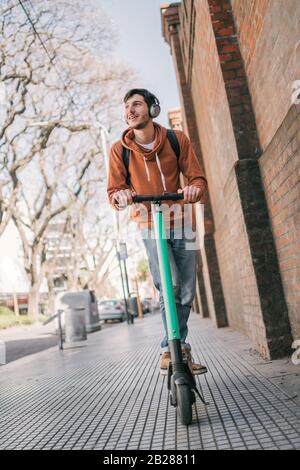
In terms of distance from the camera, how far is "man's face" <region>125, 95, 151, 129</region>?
2936mm

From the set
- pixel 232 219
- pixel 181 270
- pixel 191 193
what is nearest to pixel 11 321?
A: pixel 232 219

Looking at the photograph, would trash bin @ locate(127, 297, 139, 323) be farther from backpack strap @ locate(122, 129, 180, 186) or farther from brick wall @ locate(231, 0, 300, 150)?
backpack strap @ locate(122, 129, 180, 186)

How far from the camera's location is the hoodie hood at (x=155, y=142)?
297 cm

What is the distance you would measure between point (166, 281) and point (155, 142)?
3.19 feet

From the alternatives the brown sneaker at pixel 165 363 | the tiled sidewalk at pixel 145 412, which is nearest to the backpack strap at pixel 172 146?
the brown sneaker at pixel 165 363

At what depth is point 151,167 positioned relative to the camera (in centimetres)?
301

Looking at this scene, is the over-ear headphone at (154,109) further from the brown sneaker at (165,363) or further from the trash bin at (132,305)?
the trash bin at (132,305)

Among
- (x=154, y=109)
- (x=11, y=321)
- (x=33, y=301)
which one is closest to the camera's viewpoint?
(x=154, y=109)

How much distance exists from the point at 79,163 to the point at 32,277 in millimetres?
6939

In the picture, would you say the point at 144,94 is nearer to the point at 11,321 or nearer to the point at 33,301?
the point at 11,321

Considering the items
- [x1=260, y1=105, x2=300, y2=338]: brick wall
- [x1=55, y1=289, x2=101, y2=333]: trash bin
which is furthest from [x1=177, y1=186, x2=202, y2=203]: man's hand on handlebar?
[x1=55, y1=289, x2=101, y2=333]: trash bin

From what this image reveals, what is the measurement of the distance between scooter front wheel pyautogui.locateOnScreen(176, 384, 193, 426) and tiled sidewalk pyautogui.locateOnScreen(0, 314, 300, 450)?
0.05m

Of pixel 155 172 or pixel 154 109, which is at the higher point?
pixel 154 109

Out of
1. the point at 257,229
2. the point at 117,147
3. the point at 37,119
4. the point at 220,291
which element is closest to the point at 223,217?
the point at 220,291
